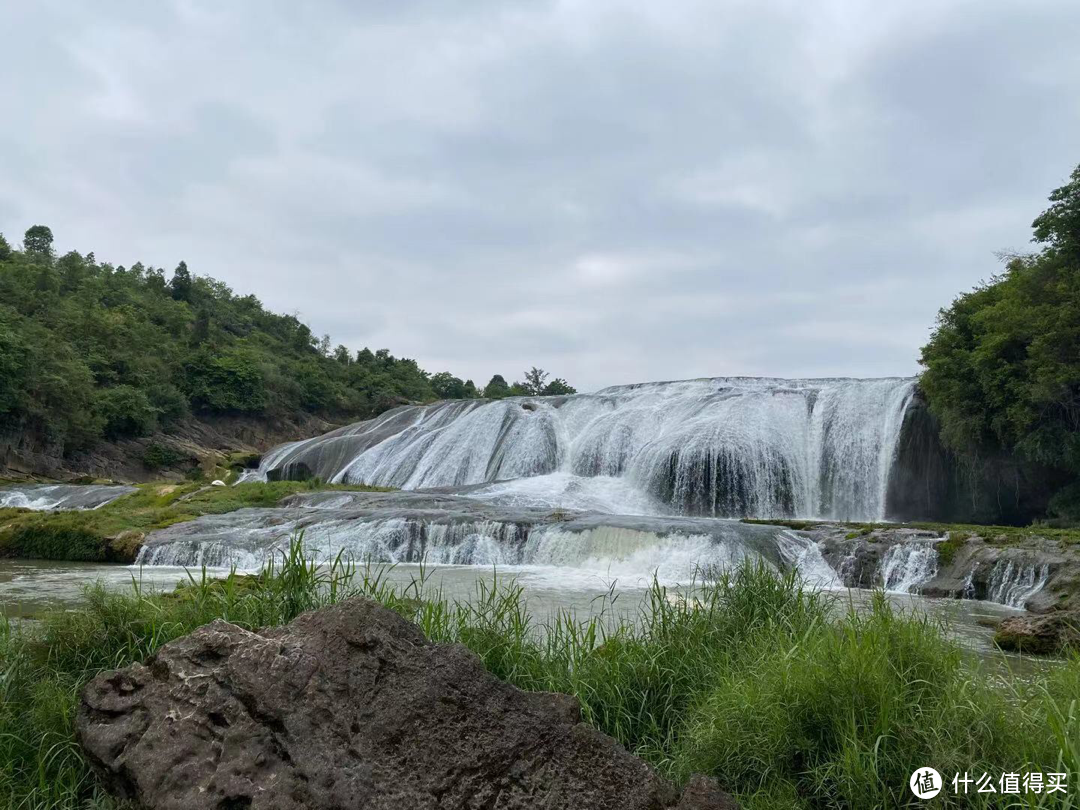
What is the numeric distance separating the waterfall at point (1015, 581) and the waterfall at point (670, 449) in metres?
10.4

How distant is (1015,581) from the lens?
461 inches

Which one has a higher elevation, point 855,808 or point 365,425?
point 365,425

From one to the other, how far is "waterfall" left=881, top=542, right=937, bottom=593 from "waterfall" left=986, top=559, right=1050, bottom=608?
104 centimetres

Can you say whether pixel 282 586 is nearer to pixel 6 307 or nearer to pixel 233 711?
pixel 233 711

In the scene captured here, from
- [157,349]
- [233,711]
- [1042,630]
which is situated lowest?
[1042,630]

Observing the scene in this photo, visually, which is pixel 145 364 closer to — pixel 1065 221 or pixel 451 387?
pixel 451 387

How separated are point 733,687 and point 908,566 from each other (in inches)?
426

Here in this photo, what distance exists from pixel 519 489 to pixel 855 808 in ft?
68.2

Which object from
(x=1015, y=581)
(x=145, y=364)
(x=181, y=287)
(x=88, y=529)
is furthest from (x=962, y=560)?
(x=181, y=287)

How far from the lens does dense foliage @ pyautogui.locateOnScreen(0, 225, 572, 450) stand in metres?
35.0

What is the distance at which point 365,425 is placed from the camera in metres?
36.3

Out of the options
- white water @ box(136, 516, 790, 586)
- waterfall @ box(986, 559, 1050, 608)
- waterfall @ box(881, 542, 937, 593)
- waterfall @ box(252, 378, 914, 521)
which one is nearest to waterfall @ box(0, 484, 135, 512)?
waterfall @ box(252, 378, 914, 521)

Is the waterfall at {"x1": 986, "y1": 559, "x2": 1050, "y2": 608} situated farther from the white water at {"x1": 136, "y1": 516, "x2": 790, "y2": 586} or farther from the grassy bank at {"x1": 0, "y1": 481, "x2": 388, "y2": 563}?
the grassy bank at {"x1": 0, "y1": 481, "x2": 388, "y2": 563}

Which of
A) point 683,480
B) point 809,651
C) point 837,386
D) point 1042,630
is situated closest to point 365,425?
point 683,480
